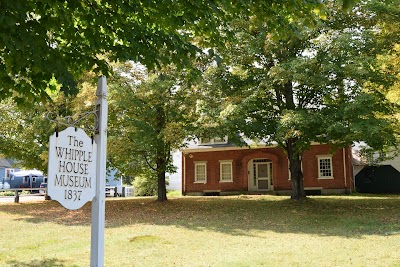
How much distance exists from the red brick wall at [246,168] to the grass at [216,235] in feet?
28.8

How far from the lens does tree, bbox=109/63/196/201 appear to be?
20.3 meters

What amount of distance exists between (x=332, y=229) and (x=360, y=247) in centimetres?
345

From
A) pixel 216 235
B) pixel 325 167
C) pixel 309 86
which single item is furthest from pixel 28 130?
pixel 325 167

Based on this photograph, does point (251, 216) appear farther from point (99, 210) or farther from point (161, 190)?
point (99, 210)

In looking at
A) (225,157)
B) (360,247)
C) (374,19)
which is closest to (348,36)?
(374,19)

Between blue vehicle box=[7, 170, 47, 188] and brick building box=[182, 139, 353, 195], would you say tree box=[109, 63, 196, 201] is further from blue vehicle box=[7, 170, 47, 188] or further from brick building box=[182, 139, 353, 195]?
blue vehicle box=[7, 170, 47, 188]

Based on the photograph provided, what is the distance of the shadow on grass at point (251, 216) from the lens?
14.1m

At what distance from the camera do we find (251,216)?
17.7 meters

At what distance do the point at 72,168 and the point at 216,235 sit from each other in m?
9.24

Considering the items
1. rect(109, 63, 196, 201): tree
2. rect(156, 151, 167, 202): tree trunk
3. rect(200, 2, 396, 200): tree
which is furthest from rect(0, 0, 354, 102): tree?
rect(156, 151, 167, 202): tree trunk

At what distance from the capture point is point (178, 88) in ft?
73.2

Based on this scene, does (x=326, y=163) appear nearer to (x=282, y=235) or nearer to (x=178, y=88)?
(x=178, y=88)

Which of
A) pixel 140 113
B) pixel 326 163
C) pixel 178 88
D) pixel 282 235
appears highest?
pixel 178 88

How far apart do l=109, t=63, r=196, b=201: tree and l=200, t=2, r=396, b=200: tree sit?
198cm
